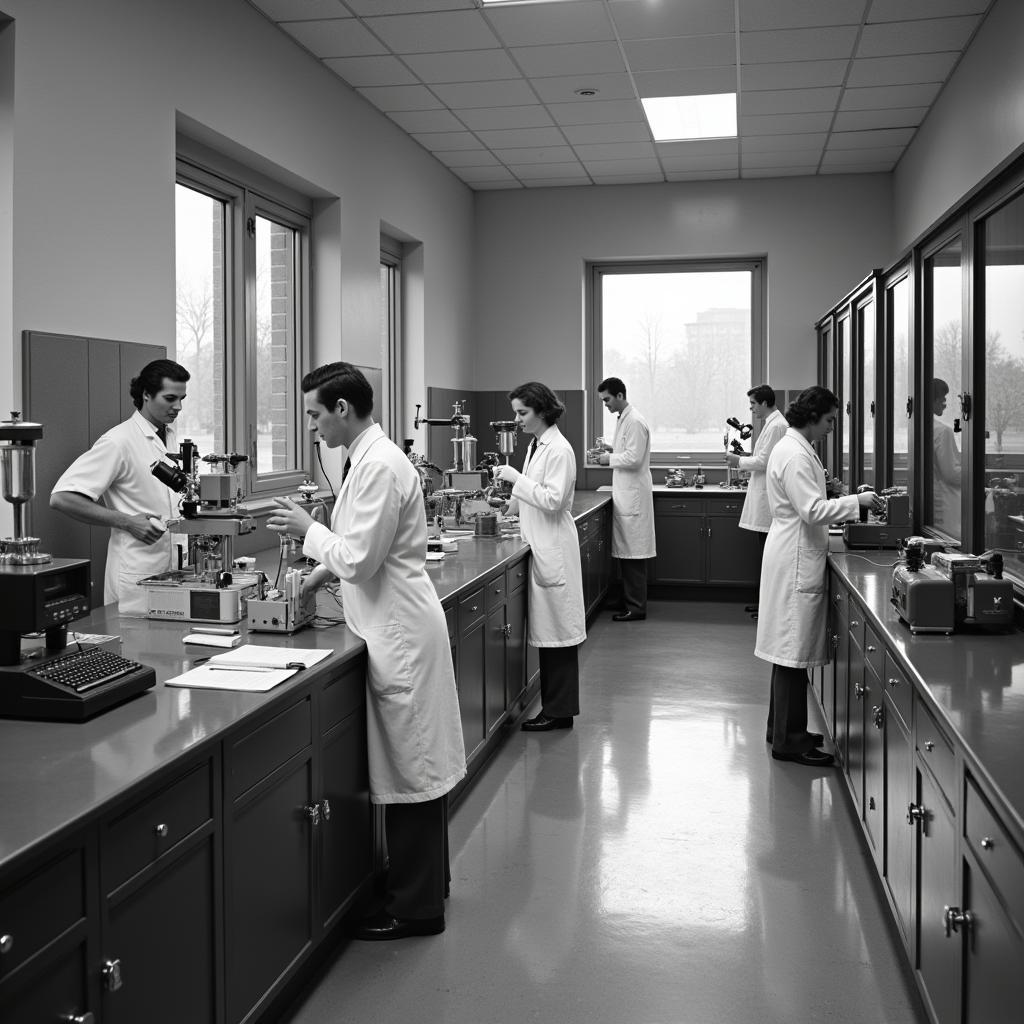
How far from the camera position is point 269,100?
5.81 meters

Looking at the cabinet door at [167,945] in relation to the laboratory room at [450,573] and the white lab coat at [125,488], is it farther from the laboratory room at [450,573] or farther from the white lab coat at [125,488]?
the white lab coat at [125,488]

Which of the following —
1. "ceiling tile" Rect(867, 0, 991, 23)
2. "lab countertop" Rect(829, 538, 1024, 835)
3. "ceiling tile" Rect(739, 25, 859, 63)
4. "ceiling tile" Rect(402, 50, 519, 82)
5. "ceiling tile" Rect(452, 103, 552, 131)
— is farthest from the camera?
"ceiling tile" Rect(452, 103, 552, 131)

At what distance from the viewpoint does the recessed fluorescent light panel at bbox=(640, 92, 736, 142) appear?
24.2ft

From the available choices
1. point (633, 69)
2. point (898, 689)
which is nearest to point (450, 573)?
point (898, 689)

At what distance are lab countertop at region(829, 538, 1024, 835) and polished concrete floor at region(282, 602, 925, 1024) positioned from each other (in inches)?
35.6

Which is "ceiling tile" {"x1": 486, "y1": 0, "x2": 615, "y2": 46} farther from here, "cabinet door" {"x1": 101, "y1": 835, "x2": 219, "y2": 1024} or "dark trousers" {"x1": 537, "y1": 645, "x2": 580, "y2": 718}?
"cabinet door" {"x1": 101, "y1": 835, "x2": 219, "y2": 1024}

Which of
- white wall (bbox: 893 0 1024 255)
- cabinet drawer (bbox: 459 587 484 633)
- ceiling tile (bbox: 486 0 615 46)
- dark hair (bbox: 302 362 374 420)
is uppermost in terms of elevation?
ceiling tile (bbox: 486 0 615 46)

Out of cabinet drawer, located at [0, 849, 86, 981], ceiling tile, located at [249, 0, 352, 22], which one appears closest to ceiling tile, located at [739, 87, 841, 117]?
ceiling tile, located at [249, 0, 352, 22]

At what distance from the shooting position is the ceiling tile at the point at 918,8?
5617mm

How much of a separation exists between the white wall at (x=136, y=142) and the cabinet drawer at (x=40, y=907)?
2434 millimetres

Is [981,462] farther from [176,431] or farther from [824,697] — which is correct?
[176,431]

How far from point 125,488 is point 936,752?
298 cm

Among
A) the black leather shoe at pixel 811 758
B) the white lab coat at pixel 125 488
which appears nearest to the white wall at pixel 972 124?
the black leather shoe at pixel 811 758

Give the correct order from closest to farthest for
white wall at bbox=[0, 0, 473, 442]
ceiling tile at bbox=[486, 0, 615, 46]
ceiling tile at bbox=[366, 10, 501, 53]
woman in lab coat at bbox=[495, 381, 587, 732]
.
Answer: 1. white wall at bbox=[0, 0, 473, 442]
2. woman in lab coat at bbox=[495, 381, 587, 732]
3. ceiling tile at bbox=[486, 0, 615, 46]
4. ceiling tile at bbox=[366, 10, 501, 53]
